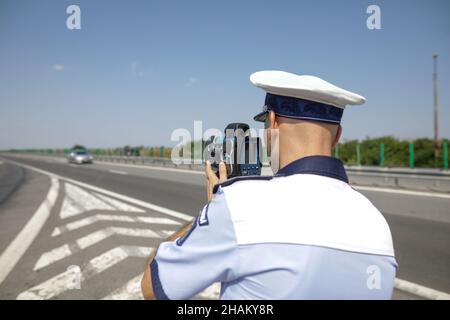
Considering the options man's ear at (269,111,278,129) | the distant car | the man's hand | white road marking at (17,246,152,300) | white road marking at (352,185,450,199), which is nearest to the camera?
man's ear at (269,111,278,129)

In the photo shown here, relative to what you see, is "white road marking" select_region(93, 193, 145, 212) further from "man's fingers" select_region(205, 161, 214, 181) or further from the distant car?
the distant car

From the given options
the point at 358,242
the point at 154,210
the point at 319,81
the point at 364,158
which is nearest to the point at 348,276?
the point at 358,242

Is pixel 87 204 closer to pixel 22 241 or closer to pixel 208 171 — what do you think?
pixel 22 241

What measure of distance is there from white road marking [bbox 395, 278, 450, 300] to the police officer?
9.96ft

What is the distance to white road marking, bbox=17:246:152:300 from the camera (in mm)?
3576

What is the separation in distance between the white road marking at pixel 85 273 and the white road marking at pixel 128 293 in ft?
2.00

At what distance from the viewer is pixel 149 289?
46.9 inches

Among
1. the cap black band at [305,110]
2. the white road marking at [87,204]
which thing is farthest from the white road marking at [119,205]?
the cap black band at [305,110]

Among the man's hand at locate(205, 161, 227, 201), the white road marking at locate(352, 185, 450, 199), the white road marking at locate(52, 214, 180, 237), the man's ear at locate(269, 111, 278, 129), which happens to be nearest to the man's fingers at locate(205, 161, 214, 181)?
the man's hand at locate(205, 161, 227, 201)

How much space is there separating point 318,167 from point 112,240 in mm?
5439

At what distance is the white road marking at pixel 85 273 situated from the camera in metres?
3.58

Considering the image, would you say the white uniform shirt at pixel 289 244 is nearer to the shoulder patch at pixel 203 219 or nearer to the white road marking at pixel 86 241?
the shoulder patch at pixel 203 219
